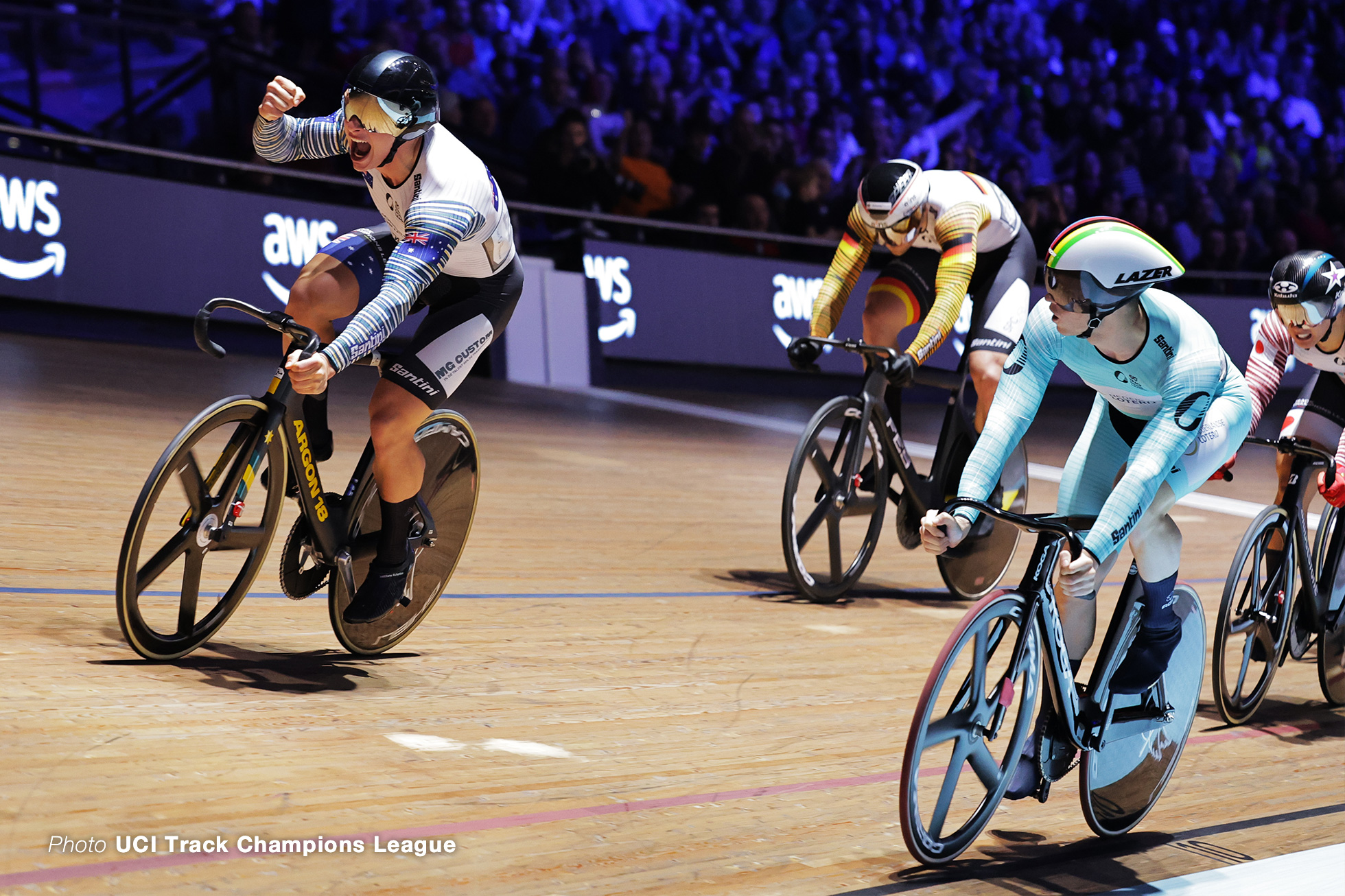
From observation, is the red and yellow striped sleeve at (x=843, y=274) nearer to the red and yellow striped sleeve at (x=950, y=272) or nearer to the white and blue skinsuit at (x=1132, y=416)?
the red and yellow striped sleeve at (x=950, y=272)

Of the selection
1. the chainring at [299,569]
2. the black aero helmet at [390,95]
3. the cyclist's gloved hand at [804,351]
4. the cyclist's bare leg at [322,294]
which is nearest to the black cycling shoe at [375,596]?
the chainring at [299,569]

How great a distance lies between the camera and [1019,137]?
46.6 feet

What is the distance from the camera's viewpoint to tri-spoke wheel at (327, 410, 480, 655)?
349cm

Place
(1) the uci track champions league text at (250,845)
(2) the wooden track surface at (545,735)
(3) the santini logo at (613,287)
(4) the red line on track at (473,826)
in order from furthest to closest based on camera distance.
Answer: (3) the santini logo at (613,287) → (2) the wooden track surface at (545,735) → (1) the uci track champions league text at (250,845) → (4) the red line on track at (473,826)

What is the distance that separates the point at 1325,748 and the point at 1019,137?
11.2 metres

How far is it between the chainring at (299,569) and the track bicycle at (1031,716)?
1574 millimetres

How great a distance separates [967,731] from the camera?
102 inches

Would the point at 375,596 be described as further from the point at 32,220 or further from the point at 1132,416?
the point at 32,220

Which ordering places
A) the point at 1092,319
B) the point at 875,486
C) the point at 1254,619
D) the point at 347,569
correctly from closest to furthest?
the point at 1092,319, the point at 347,569, the point at 1254,619, the point at 875,486

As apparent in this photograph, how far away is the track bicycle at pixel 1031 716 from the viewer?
2.55 metres

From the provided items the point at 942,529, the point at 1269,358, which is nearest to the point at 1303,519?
the point at 1269,358

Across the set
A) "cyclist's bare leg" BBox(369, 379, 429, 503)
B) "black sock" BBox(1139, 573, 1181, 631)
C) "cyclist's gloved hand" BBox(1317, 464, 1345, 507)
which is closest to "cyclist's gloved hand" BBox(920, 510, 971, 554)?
"black sock" BBox(1139, 573, 1181, 631)

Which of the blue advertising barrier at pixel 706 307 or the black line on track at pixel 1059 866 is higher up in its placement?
the black line on track at pixel 1059 866

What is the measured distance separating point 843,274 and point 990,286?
0.67 meters
